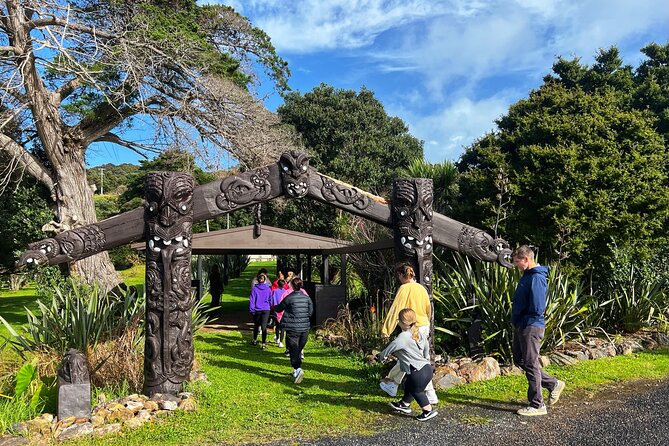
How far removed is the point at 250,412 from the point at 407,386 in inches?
67.9

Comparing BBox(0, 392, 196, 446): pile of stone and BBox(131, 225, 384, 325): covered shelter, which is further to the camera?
BBox(131, 225, 384, 325): covered shelter

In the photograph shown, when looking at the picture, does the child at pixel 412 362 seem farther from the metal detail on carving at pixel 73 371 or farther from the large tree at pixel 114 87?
the large tree at pixel 114 87

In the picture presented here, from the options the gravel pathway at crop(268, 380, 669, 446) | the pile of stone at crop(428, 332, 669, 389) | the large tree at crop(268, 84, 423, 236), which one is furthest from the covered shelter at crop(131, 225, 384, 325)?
the large tree at crop(268, 84, 423, 236)

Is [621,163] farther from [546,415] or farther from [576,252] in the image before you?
[546,415]

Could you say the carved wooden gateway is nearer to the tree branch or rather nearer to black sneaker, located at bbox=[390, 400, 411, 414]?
black sneaker, located at bbox=[390, 400, 411, 414]

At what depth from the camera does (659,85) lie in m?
24.8

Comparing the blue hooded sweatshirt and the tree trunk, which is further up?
the tree trunk

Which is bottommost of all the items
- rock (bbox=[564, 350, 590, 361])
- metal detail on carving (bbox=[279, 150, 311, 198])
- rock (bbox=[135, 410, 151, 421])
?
rock (bbox=[135, 410, 151, 421])

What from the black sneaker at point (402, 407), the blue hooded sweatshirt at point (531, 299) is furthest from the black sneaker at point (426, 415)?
the blue hooded sweatshirt at point (531, 299)

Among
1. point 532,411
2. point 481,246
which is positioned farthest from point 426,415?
point 481,246

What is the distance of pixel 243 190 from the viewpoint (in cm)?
676

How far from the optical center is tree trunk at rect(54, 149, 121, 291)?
1365 centimetres

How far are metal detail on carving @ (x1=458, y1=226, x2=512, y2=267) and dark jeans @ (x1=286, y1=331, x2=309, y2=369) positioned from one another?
251 centimetres

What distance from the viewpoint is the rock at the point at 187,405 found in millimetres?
5730
